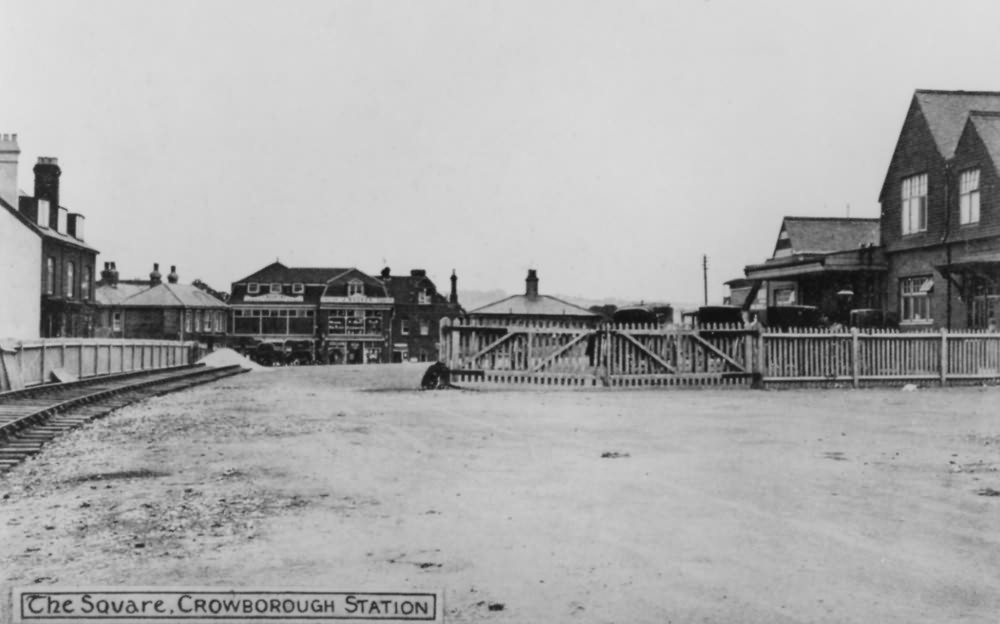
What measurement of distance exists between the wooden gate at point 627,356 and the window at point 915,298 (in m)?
11.4

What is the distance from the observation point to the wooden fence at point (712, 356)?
19969mm

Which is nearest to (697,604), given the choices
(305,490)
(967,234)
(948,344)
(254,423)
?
(305,490)

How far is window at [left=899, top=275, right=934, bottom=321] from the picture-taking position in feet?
92.6

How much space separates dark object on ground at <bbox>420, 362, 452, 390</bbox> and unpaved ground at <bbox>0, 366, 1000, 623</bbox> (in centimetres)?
865

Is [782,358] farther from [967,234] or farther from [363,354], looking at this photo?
[363,354]

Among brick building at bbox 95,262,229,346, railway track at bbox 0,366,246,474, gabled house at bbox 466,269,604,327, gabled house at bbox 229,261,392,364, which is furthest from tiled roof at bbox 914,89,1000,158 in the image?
brick building at bbox 95,262,229,346

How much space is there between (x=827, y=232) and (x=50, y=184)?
38.3 meters

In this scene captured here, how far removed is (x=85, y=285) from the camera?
47.2m

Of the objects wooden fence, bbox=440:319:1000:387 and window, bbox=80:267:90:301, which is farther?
window, bbox=80:267:90:301

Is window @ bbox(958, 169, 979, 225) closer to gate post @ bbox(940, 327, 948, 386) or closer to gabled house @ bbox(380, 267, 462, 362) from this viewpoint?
gate post @ bbox(940, 327, 948, 386)

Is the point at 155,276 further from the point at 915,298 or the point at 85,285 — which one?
the point at 915,298

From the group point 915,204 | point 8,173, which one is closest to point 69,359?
point 8,173

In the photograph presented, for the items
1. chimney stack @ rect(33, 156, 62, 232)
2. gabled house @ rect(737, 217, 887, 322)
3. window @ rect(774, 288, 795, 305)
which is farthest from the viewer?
window @ rect(774, 288, 795, 305)

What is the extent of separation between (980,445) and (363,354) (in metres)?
71.7
